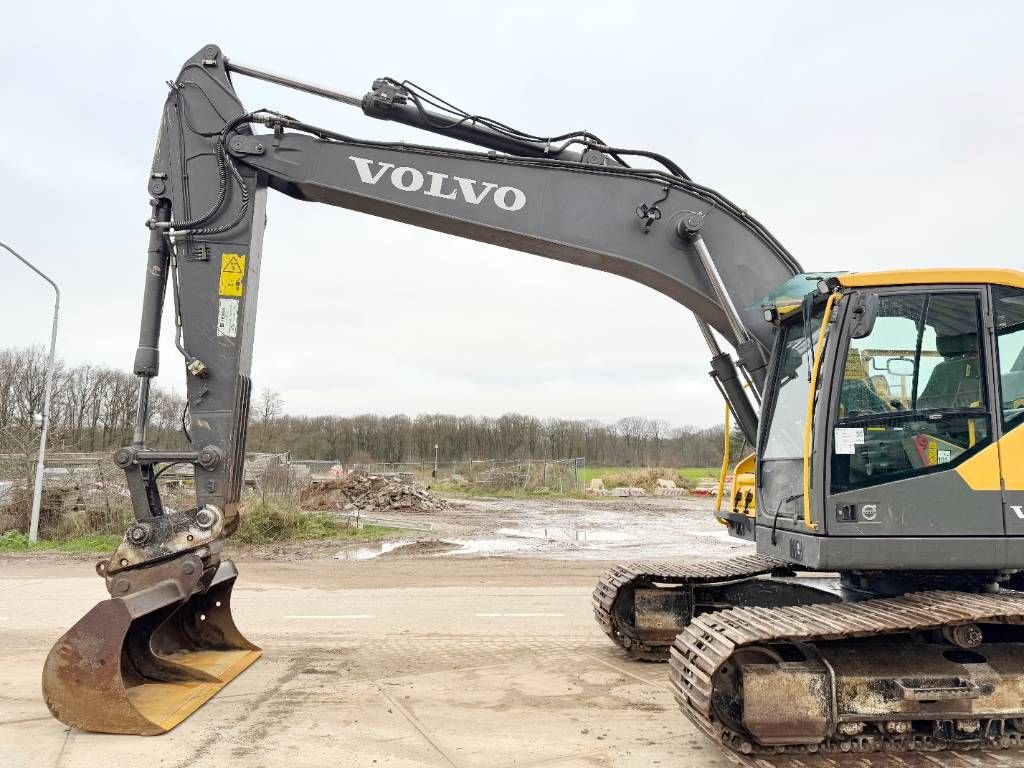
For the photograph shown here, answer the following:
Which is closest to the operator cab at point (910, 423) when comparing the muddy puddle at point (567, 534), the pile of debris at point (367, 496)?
the muddy puddle at point (567, 534)

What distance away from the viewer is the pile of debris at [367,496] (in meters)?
24.3

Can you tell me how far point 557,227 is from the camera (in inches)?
239

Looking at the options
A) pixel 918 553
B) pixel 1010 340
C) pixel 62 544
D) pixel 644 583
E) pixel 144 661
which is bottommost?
pixel 62 544

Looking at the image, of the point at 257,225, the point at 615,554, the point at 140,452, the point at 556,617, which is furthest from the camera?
the point at 615,554

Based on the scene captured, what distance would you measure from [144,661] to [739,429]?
4.70 m

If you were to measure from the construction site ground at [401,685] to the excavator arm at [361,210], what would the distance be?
0.86m

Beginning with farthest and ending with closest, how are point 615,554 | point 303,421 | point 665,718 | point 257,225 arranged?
point 303,421 < point 615,554 < point 257,225 < point 665,718

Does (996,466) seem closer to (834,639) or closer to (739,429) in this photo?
(834,639)

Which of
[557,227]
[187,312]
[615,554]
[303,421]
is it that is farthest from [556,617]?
[303,421]

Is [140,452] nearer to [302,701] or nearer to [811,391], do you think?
[302,701]

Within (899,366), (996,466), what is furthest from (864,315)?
(996,466)

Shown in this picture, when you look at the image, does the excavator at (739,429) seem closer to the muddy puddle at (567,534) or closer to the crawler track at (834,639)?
the crawler track at (834,639)

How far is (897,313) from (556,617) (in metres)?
5.02

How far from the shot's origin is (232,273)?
5.86m
